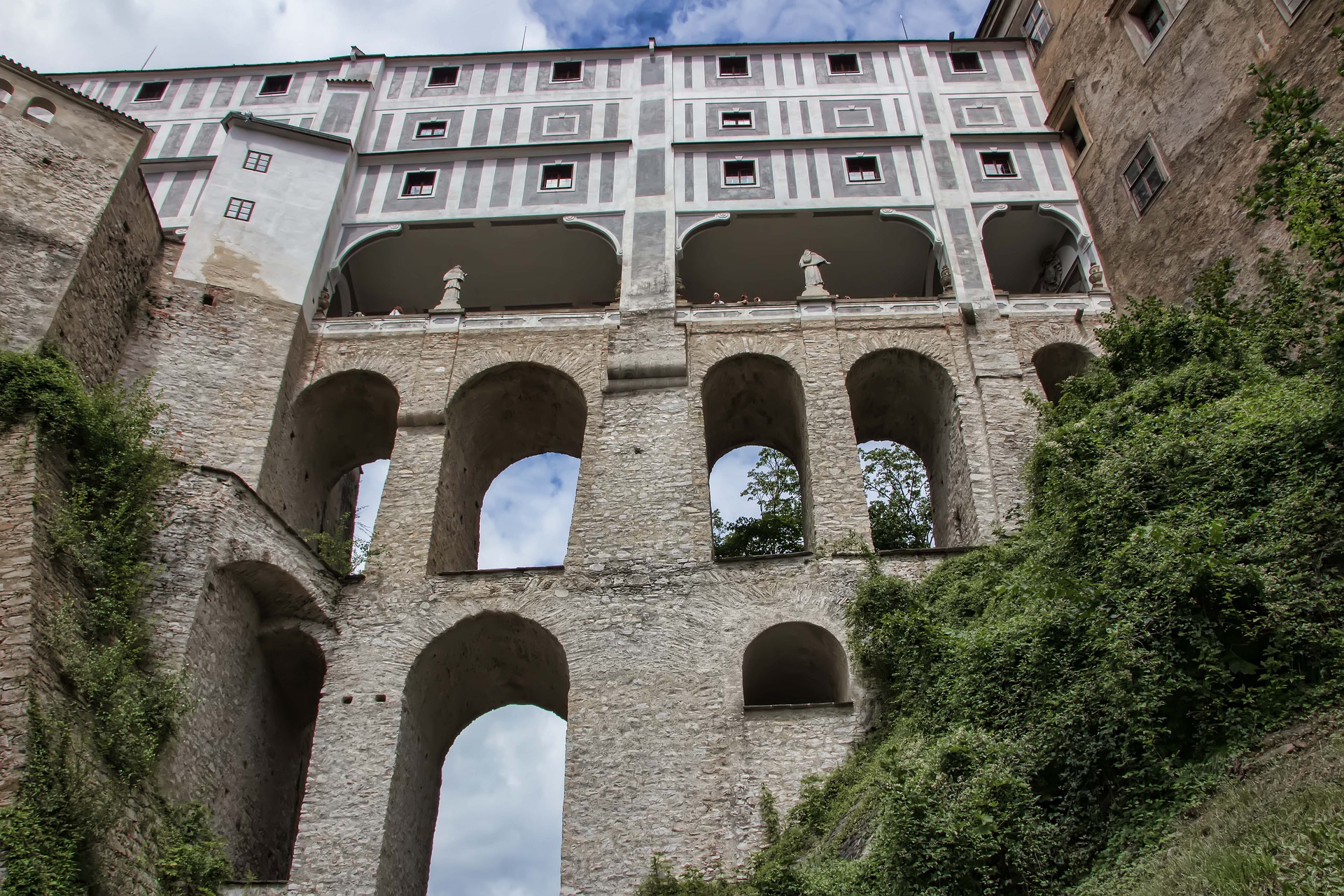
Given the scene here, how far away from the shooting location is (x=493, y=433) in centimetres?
1836

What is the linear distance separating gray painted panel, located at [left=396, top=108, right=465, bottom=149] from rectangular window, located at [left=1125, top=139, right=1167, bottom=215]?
44.7 feet

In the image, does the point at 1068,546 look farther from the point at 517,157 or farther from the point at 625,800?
the point at 517,157

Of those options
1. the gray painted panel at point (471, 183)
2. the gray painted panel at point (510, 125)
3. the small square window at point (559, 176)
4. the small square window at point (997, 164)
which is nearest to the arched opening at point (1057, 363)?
the small square window at point (997, 164)

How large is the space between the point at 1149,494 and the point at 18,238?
1521cm

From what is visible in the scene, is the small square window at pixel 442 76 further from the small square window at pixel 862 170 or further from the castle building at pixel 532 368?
the small square window at pixel 862 170

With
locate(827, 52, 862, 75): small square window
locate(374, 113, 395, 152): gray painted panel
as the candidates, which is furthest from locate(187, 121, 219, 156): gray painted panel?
locate(827, 52, 862, 75): small square window

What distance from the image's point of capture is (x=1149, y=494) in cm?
1053

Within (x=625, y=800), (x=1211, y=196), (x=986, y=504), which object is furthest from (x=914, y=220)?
(x=625, y=800)

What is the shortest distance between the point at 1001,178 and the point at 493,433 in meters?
11.6

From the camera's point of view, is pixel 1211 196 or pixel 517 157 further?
pixel 517 157

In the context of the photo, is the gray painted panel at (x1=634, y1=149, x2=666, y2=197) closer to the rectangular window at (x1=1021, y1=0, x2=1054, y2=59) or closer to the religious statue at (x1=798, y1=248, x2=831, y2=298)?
the religious statue at (x1=798, y1=248, x2=831, y2=298)

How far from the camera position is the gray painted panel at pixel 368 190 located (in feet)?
67.6

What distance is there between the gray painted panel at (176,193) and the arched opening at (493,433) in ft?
26.7

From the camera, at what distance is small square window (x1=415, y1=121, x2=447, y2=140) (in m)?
22.1
